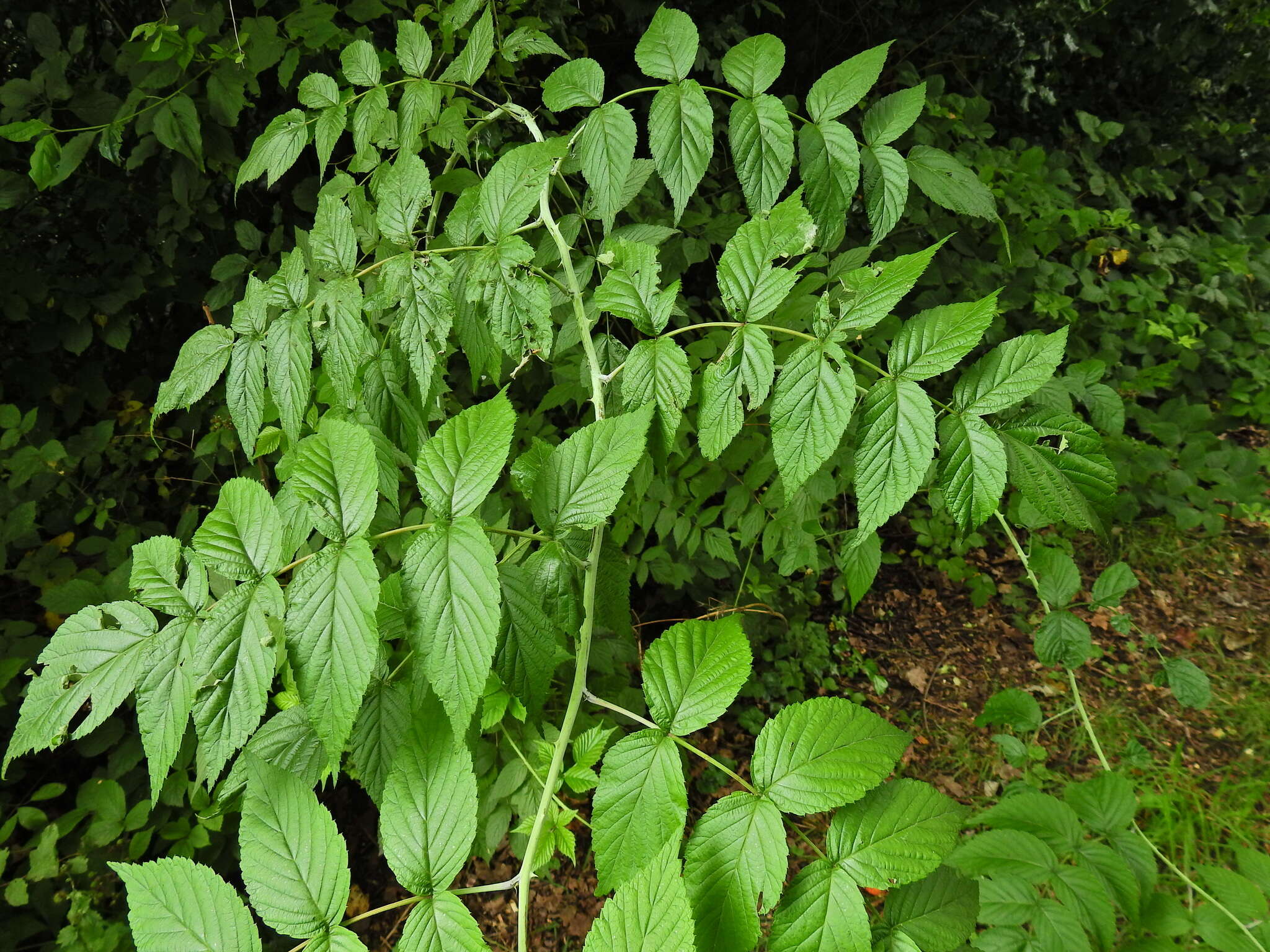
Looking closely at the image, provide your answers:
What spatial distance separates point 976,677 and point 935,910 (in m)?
2.93

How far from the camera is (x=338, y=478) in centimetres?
75

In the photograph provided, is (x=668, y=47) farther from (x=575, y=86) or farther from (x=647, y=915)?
(x=647, y=915)

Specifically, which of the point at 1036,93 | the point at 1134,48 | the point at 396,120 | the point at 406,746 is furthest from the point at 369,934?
the point at 1134,48

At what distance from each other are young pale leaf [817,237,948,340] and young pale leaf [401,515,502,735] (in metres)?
0.48

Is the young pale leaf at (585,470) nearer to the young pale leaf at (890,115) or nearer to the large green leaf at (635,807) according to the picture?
the large green leaf at (635,807)

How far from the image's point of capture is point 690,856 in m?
0.70

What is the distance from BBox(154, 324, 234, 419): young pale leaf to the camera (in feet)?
3.33

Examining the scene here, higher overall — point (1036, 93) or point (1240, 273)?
point (1036, 93)

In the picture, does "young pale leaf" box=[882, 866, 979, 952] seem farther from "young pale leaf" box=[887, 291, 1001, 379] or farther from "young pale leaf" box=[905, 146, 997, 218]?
"young pale leaf" box=[905, 146, 997, 218]

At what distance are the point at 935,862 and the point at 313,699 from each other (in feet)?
1.99

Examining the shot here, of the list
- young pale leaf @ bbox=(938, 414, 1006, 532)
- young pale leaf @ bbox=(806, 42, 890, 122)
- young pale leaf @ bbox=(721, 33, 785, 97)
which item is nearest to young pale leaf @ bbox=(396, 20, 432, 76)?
young pale leaf @ bbox=(721, 33, 785, 97)

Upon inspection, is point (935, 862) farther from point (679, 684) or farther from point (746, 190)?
point (746, 190)

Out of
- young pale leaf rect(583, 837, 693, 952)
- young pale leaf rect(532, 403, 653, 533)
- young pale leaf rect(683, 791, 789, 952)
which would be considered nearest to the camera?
young pale leaf rect(583, 837, 693, 952)

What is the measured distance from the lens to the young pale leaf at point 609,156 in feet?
3.27
